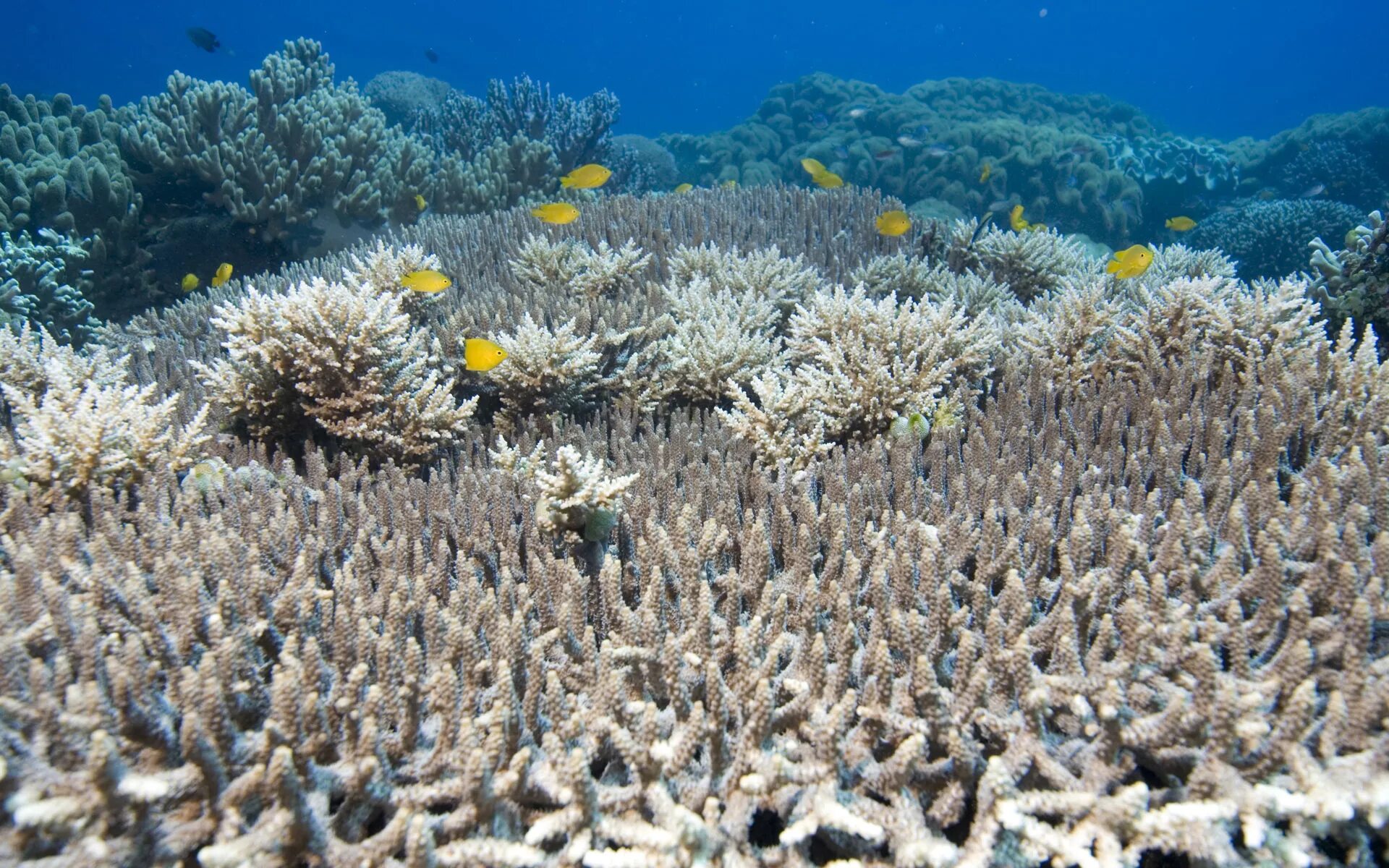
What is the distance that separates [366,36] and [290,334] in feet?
410

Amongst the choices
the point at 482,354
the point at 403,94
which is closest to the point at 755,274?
the point at 482,354

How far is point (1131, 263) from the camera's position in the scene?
5559 mm

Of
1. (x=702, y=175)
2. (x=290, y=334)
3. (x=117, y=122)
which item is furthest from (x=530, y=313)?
(x=702, y=175)

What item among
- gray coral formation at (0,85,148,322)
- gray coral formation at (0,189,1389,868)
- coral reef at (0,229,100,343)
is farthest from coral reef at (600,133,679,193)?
gray coral formation at (0,189,1389,868)

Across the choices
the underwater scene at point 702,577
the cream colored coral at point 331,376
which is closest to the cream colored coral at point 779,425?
the underwater scene at point 702,577

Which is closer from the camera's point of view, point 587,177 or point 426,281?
point 426,281

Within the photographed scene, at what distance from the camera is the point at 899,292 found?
6293 mm

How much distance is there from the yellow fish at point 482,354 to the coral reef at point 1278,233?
16.7 metres

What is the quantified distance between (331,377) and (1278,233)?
1861 cm

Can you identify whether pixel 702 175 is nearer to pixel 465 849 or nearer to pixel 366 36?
pixel 465 849

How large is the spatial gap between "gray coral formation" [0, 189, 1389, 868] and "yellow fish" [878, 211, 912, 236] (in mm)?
4146

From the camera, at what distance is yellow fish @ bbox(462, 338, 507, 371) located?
12.2 ft

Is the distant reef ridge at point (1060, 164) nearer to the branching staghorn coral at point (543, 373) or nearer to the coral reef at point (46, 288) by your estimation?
the branching staghorn coral at point (543, 373)

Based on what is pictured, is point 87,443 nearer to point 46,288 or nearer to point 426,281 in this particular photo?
point 426,281
